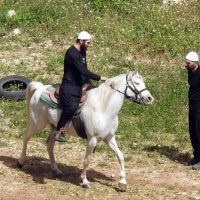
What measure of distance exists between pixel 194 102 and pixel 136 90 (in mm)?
2387

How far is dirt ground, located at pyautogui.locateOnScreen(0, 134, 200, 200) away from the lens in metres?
12.0

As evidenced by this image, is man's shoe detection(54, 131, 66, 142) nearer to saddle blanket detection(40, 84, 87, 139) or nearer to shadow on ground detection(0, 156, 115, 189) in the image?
saddle blanket detection(40, 84, 87, 139)

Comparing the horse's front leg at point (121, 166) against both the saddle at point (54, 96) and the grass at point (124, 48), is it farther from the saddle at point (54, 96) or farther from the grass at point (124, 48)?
the grass at point (124, 48)

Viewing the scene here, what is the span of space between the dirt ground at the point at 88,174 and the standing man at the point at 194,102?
0.39 m

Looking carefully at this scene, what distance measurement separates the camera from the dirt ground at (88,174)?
1204cm

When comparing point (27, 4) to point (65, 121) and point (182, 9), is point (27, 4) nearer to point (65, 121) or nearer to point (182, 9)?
point (182, 9)

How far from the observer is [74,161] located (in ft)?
45.4

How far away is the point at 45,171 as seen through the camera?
13.2 m

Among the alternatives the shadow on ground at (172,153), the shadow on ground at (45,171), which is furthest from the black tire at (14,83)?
the shadow on ground at (172,153)

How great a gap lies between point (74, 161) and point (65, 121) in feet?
6.65

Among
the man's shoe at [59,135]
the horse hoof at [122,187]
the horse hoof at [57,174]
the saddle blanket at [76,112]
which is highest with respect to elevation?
the saddle blanket at [76,112]

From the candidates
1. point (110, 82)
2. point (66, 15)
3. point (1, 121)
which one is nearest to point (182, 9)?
point (66, 15)

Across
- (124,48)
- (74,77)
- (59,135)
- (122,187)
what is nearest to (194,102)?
(122,187)

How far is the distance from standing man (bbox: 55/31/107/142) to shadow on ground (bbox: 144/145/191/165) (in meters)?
3.36
